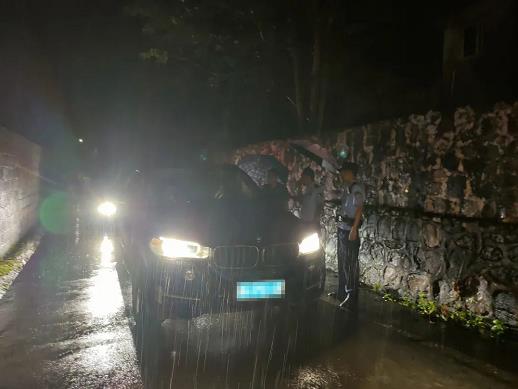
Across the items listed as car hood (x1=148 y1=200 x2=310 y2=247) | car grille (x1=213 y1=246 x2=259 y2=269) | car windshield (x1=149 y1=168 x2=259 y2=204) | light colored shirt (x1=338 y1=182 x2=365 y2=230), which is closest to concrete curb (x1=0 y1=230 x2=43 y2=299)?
car windshield (x1=149 y1=168 x2=259 y2=204)

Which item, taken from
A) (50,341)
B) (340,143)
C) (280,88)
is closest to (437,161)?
(340,143)

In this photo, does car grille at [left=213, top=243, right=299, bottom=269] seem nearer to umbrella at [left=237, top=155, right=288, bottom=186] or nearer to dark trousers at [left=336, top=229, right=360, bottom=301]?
dark trousers at [left=336, top=229, right=360, bottom=301]

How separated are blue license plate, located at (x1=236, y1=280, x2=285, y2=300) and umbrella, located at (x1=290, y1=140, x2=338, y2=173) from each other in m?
3.93

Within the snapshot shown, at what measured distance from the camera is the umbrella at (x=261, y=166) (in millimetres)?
9625

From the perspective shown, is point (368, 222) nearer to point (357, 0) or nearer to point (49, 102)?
point (357, 0)

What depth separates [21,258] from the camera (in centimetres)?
793

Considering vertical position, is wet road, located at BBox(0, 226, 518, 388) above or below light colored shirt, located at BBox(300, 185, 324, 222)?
below

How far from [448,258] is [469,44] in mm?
6564

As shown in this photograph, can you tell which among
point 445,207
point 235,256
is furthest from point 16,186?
point 445,207

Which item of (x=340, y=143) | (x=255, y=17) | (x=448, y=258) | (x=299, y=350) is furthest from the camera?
(x=255, y=17)

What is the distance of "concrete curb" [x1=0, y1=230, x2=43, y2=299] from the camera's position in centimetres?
623

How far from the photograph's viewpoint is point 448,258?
5.11 meters

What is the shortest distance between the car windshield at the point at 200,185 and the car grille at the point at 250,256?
1.40m

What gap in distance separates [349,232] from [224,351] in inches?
92.4
